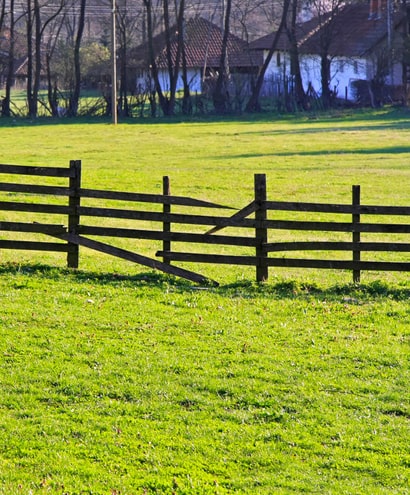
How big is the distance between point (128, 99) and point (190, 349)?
62.0 m

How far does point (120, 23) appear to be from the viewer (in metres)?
73.1

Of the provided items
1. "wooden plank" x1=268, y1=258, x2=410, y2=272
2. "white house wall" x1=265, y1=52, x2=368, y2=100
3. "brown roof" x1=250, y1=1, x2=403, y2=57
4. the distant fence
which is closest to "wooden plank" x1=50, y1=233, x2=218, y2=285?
the distant fence

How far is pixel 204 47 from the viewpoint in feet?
273

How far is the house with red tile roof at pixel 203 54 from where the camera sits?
263ft

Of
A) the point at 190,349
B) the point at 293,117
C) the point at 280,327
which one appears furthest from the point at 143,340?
the point at 293,117

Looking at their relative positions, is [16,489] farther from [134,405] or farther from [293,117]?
[293,117]

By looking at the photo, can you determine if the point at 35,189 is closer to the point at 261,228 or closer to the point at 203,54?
the point at 261,228

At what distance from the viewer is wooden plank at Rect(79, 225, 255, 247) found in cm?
1296

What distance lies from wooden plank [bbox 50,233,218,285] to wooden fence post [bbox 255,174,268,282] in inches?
26.0

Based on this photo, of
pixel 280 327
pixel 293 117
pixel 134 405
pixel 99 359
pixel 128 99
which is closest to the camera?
pixel 134 405

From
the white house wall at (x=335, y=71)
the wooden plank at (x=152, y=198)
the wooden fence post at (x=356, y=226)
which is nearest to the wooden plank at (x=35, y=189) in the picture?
the wooden plank at (x=152, y=198)

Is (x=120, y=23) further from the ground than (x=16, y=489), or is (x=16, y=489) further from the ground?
(x=120, y=23)

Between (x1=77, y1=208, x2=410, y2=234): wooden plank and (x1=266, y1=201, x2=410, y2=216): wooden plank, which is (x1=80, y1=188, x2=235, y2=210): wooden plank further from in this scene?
(x1=266, y1=201, x2=410, y2=216): wooden plank

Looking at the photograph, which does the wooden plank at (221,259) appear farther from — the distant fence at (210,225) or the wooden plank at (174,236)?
the wooden plank at (174,236)
